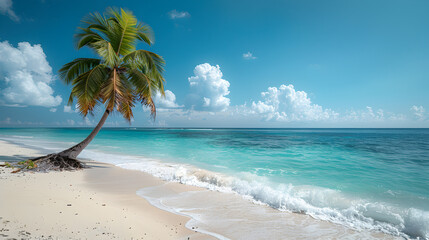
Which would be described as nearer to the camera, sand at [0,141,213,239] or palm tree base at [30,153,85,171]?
sand at [0,141,213,239]

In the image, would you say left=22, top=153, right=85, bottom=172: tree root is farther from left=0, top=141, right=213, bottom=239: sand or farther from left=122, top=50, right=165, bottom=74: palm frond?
left=122, top=50, right=165, bottom=74: palm frond

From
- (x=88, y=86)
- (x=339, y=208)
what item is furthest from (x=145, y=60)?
(x=339, y=208)

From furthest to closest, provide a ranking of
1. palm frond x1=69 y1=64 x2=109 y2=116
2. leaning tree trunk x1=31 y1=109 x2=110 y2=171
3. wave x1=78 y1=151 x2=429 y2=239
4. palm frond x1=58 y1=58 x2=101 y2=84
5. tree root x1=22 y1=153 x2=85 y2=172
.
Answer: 1. palm frond x1=58 y1=58 x2=101 y2=84
2. palm frond x1=69 y1=64 x2=109 y2=116
3. leaning tree trunk x1=31 y1=109 x2=110 y2=171
4. tree root x1=22 y1=153 x2=85 y2=172
5. wave x1=78 y1=151 x2=429 y2=239

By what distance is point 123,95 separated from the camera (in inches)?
314

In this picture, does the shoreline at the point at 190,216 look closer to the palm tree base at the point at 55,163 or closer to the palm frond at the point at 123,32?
the palm tree base at the point at 55,163

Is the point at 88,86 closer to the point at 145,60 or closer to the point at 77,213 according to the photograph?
the point at 145,60

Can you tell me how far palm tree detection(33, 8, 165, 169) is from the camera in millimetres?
7801

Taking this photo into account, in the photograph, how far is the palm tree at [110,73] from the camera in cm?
780

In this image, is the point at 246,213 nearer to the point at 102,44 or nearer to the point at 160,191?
the point at 160,191

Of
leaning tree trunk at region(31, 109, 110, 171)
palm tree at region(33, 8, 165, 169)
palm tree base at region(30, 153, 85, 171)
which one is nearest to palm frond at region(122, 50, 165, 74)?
palm tree at region(33, 8, 165, 169)

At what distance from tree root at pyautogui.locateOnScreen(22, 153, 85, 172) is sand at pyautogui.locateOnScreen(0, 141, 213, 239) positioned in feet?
3.64

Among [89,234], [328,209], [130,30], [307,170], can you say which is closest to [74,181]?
[89,234]

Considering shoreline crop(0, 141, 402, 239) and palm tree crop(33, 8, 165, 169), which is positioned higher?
palm tree crop(33, 8, 165, 169)

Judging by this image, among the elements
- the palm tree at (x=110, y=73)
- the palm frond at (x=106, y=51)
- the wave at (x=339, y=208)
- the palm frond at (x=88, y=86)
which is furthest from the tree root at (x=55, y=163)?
the wave at (x=339, y=208)
